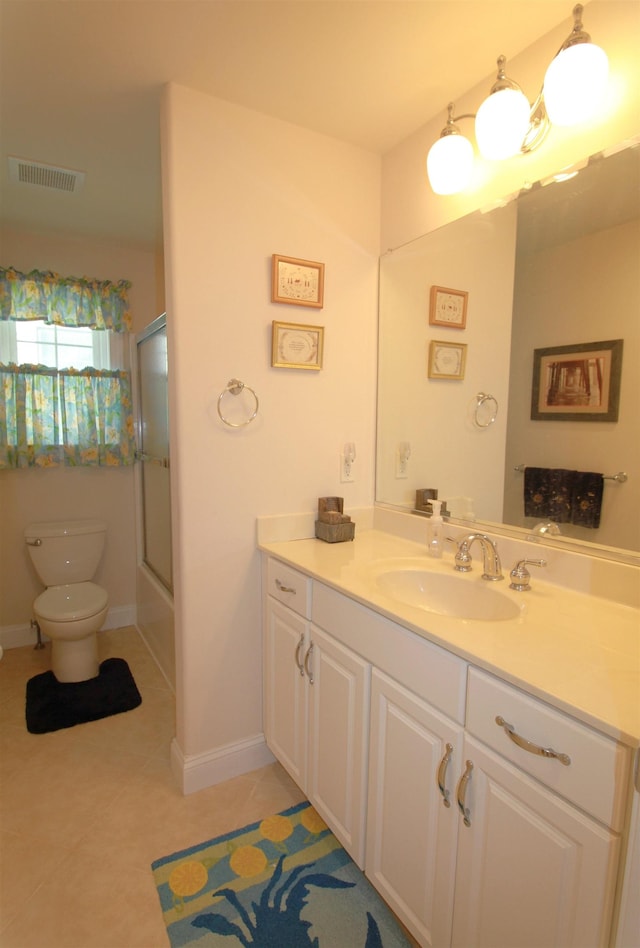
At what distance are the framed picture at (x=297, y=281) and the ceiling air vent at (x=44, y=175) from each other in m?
1.05

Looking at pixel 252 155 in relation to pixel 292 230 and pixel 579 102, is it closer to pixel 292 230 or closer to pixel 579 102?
pixel 292 230

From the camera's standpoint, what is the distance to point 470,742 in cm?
93

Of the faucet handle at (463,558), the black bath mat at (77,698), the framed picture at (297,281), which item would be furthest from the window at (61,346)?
Result: the faucet handle at (463,558)

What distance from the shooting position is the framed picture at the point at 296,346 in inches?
67.7

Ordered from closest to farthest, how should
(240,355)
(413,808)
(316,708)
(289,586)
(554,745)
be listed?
1. (554,745)
2. (413,808)
3. (316,708)
4. (289,586)
5. (240,355)

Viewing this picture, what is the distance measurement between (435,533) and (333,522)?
387 mm

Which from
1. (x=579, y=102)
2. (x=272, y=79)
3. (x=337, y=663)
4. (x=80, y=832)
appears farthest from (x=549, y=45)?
(x=80, y=832)

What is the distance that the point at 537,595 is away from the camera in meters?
1.24

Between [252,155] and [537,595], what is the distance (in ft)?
5.60

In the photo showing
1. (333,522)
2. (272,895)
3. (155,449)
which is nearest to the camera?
(272,895)

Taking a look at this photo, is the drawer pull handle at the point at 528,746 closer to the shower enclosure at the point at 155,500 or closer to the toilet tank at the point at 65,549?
the shower enclosure at the point at 155,500

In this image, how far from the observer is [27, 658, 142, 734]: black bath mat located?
2.09 m

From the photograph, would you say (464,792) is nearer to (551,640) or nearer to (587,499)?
(551,640)

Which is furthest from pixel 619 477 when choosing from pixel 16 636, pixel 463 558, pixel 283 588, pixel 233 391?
pixel 16 636
